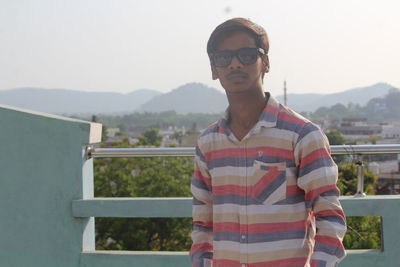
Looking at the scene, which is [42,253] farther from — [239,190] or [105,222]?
[105,222]

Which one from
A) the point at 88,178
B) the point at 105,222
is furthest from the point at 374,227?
the point at 105,222

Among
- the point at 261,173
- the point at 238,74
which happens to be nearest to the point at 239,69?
the point at 238,74

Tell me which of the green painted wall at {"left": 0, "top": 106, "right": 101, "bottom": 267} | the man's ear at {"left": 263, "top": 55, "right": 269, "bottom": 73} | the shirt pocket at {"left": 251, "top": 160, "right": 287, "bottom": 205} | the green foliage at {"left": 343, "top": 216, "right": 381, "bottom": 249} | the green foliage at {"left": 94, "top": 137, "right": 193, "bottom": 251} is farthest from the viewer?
the green foliage at {"left": 94, "top": 137, "right": 193, "bottom": 251}

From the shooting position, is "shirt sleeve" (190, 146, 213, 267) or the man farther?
"shirt sleeve" (190, 146, 213, 267)

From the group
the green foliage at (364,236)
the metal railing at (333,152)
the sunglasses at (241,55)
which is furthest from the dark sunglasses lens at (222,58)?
the green foliage at (364,236)

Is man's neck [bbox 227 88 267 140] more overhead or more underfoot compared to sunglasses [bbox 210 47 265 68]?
more underfoot

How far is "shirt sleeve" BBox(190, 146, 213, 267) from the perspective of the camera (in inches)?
76.3

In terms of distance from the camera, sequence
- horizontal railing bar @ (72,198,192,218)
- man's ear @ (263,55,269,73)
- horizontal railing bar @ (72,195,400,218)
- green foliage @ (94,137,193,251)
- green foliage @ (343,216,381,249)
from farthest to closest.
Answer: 1. green foliage @ (94,137,193,251)
2. green foliage @ (343,216,381,249)
3. horizontal railing bar @ (72,198,192,218)
4. horizontal railing bar @ (72,195,400,218)
5. man's ear @ (263,55,269,73)

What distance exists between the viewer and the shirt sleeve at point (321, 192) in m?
1.62

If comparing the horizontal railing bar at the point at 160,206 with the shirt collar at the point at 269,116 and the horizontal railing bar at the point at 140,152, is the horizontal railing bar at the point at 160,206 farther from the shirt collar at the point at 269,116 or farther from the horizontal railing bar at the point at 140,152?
the shirt collar at the point at 269,116

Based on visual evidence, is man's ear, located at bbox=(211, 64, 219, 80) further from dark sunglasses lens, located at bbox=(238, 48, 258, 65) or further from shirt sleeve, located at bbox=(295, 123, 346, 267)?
shirt sleeve, located at bbox=(295, 123, 346, 267)

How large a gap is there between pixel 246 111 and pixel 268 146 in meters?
0.17

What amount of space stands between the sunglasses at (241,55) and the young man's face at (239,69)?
0.03ft

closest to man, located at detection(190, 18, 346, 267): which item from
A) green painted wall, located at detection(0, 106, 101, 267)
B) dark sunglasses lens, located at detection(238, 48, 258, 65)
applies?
dark sunglasses lens, located at detection(238, 48, 258, 65)
